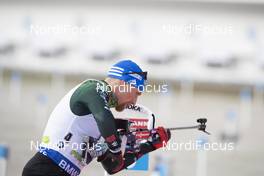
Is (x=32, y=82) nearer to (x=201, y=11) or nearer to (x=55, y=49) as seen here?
(x=55, y=49)

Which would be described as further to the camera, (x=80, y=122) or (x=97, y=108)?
(x=80, y=122)

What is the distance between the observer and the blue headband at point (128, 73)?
3.27 m

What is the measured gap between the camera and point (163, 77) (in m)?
13.2

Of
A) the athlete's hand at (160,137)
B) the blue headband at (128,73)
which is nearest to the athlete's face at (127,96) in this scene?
the blue headband at (128,73)

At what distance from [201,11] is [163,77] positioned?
4.52 feet

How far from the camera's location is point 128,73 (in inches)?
129

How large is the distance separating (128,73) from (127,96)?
0.10m

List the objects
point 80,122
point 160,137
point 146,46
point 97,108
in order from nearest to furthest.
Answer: point 97,108
point 80,122
point 160,137
point 146,46

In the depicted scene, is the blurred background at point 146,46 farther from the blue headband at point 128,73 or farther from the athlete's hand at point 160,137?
the blue headband at point 128,73

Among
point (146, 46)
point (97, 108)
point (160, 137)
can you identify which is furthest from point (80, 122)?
point (146, 46)

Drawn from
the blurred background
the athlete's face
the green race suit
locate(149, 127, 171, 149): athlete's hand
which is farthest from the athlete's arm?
the blurred background

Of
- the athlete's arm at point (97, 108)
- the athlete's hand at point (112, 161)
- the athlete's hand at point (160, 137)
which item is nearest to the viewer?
the athlete's arm at point (97, 108)

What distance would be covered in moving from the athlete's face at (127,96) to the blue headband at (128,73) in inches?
0.9

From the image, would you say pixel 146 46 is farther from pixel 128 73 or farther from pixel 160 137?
pixel 128 73
